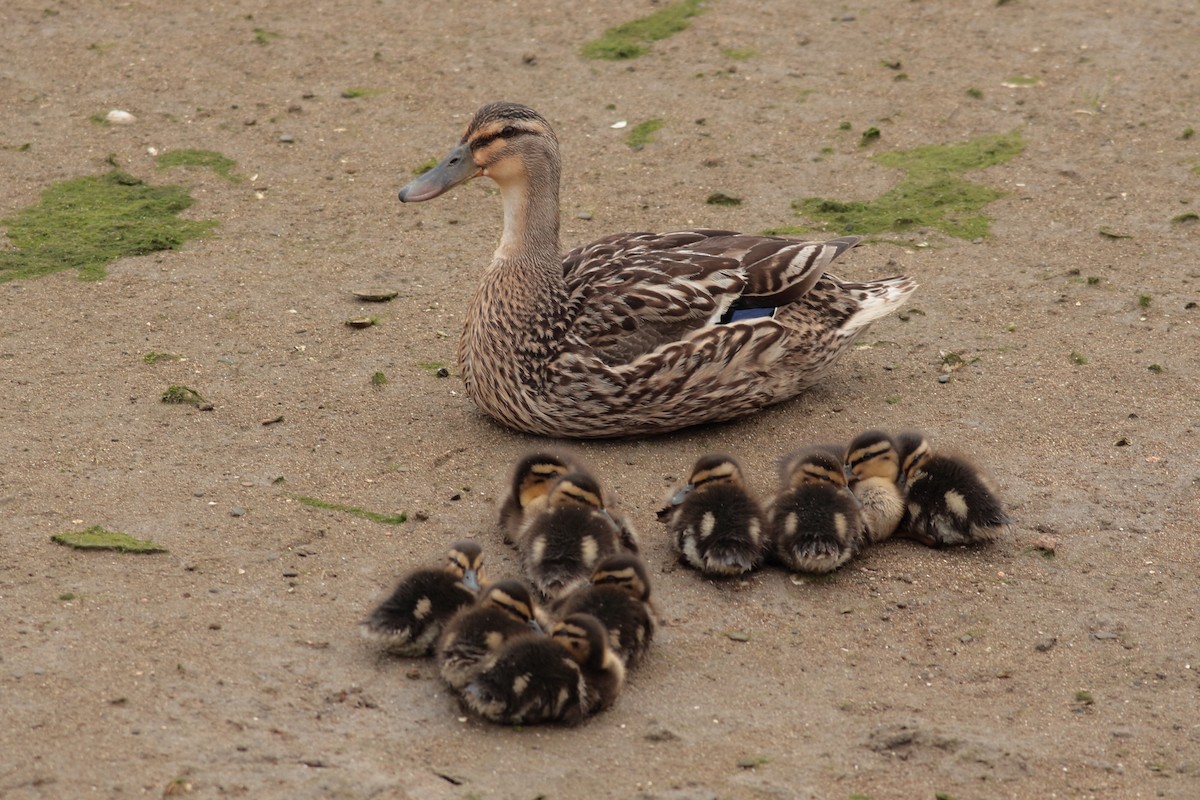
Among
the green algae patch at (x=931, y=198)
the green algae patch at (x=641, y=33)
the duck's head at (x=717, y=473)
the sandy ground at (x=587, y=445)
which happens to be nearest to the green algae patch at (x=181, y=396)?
the sandy ground at (x=587, y=445)

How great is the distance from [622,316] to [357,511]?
1.59m

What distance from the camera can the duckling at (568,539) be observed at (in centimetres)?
598

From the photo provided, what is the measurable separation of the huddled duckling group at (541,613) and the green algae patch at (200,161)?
4.60m

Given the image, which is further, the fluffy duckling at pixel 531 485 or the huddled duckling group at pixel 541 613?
the fluffy duckling at pixel 531 485

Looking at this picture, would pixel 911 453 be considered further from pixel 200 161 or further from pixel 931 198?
pixel 200 161

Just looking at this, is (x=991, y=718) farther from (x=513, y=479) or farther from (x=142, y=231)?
(x=142, y=231)

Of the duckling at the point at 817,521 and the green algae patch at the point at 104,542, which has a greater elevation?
the green algae patch at the point at 104,542

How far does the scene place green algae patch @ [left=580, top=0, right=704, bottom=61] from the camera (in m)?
11.7

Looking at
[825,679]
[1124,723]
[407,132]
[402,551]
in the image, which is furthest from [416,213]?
[1124,723]

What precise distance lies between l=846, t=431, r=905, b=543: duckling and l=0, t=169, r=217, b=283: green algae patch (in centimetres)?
470

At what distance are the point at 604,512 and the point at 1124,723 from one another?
6.95ft

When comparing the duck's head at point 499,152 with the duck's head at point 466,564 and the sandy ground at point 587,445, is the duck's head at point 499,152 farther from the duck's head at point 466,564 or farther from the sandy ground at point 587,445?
the duck's head at point 466,564

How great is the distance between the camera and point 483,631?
5250 mm

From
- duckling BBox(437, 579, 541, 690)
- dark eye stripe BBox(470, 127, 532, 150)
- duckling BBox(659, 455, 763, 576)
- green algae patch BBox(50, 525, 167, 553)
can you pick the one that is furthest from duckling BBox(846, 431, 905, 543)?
green algae patch BBox(50, 525, 167, 553)
